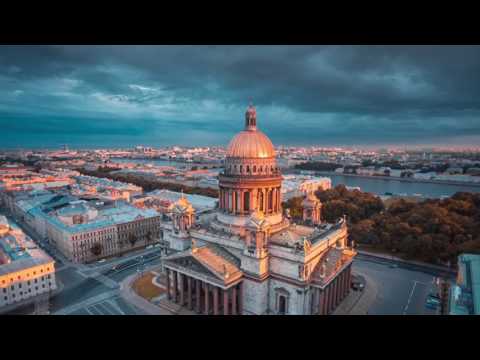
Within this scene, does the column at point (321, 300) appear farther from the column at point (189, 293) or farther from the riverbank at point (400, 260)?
the riverbank at point (400, 260)

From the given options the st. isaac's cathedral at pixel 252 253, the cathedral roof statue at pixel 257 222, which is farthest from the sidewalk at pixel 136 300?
the cathedral roof statue at pixel 257 222

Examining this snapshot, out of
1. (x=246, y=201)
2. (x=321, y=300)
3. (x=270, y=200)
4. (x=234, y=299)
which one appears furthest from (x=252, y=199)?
(x=321, y=300)

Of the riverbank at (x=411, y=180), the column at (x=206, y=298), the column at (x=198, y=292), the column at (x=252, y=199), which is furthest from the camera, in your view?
the riverbank at (x=411, y=180)

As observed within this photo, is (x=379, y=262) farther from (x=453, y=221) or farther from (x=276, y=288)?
(x=276, y=288)

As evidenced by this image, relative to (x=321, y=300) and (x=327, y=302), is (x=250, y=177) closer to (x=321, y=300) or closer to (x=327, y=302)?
(x=321, y=300)

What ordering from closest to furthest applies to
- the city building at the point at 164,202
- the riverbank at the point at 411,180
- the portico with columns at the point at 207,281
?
the portico with columns at the point at 207,281 → the city building at the point at 164,202 → the riverbank at the point at 411,180

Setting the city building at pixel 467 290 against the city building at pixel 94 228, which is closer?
the city building at pixel 467 290
